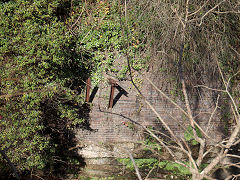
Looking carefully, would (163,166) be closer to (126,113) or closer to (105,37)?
(126,113)

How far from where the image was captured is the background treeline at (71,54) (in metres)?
4.92

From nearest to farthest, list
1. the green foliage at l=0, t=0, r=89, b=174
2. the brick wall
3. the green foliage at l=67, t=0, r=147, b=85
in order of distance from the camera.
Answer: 1. the green foliage at l=0, t=0, r=89, b=174
2. the green foliage at l=67, t=0, r=147, b=85
3. the brick wall

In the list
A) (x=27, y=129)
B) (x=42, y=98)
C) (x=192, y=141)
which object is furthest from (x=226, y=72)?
(x=27, y=129)

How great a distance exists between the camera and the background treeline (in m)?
4.92

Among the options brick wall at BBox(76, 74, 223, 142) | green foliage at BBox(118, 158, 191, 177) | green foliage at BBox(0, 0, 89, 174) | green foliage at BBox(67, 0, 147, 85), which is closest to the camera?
green foliage at BBox(0, 0, 89, 174)

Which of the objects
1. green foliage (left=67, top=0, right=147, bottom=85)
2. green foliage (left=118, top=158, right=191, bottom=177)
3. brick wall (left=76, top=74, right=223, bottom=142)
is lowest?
green foliage (left=118, top=158, right=191, bottom=177)

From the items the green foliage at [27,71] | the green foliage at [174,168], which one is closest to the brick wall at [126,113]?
the green foliage at [174,168]

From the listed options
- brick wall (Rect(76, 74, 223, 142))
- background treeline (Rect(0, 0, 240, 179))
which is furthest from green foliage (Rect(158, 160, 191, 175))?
background treeline (Rect(0, 0, 240, 179))

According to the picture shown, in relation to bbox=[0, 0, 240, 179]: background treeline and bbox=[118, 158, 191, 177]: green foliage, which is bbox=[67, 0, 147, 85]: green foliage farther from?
bbox=[118, 158, 191, 177]: green foliage

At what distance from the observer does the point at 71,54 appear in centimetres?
582

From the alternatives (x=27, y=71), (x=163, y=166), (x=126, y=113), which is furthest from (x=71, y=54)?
(x=163, y=166)

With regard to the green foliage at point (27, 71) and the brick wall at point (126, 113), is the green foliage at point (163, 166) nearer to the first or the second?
the brick wall at point (126, 113)

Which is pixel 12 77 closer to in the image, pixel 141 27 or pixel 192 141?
pixel 141 27

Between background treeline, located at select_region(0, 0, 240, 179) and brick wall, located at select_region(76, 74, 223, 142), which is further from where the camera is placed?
brick wall, located at select_region(76, 74, 223, 142)
